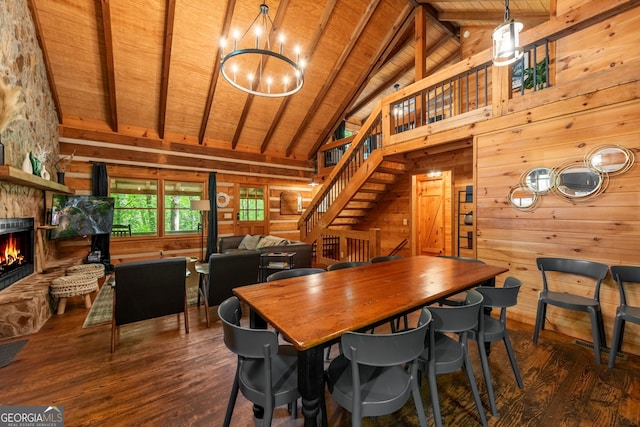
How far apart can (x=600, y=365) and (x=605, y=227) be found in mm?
1293

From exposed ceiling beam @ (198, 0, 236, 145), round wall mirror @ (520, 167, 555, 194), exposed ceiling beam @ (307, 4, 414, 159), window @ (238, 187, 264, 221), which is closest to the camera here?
round wall mirror @ (520, 167, 555, 194)

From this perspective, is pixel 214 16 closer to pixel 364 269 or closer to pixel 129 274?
pixel 129 274

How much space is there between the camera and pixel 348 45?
5.88 metres

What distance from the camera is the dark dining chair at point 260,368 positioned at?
128cm

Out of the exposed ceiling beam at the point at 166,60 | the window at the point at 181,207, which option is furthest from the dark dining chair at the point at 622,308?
the window at the point at 181,207

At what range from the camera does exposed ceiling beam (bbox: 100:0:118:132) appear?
434 centimetres

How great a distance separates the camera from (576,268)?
2727mm

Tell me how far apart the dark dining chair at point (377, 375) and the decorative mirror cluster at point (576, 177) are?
8.42 ft

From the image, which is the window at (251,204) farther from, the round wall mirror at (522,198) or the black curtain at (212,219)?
the round wall mirror at (522,198)

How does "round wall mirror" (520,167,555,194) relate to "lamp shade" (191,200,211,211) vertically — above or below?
above

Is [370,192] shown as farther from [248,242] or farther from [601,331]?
[601,331]

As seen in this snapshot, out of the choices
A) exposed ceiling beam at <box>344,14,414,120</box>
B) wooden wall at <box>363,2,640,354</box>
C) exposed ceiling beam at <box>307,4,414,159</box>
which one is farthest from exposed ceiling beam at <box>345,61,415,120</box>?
wooden wall at <box>363,2,640,354</box>

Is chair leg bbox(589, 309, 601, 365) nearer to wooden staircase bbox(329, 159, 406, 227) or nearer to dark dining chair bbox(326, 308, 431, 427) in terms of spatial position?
dark dining chair bbox(326, 308, 431, 427)

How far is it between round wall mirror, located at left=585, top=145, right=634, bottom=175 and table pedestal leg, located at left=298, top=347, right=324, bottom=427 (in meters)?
3.29
